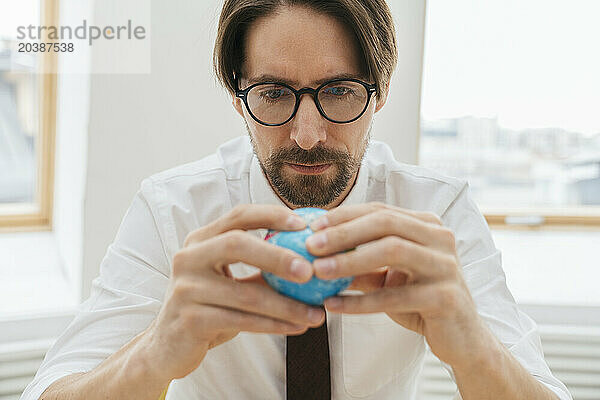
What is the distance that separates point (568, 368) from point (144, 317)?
73.8 inches

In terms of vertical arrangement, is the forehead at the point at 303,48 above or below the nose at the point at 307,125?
above

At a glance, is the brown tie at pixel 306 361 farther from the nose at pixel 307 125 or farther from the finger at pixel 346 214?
the finger at pixel 346 214

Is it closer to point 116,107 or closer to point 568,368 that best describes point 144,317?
point 116,107

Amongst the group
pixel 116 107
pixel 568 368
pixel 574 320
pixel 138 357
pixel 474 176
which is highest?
pixel 116 107

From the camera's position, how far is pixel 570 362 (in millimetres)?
2693

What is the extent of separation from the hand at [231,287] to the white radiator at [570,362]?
1.81m

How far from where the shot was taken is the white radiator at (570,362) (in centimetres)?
269

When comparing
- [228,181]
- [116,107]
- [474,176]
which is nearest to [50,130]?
[116,107]

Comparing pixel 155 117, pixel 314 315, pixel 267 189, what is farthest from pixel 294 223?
pixel 155 117

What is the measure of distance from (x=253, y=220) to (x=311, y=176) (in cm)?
54

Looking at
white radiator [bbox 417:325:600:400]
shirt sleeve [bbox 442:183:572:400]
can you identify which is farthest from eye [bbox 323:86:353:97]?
white radiator [bbox 417:325:600:400]

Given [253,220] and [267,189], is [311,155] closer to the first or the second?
[267,189]

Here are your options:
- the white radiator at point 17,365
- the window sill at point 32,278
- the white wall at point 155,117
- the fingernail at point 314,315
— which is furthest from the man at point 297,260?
the window sill at point 32,278

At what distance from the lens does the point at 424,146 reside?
10.8 feet
